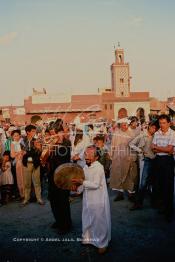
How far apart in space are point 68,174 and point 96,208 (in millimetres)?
706

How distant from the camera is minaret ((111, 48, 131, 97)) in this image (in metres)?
76.9

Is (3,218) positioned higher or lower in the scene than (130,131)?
lower

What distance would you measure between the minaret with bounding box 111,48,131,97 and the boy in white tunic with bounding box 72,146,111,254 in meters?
72.0

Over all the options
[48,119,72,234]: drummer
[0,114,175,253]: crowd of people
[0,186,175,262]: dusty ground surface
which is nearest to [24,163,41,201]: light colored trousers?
[0,114,175,253]: crowd of people

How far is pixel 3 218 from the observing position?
266 inches

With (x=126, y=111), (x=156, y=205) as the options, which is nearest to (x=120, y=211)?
(x=156, y=205)

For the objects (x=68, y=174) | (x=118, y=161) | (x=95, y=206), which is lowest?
(x=95, y=206)

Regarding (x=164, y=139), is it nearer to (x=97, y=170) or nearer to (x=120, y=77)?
(x=97, y=170)

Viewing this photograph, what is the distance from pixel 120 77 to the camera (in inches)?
3086

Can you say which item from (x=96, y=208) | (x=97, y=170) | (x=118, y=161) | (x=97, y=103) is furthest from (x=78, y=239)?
(x=97, y=103)

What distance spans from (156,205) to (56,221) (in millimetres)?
2286

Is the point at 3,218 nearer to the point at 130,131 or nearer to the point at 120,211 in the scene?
the point at 120,211

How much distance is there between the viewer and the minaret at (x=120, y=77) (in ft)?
252

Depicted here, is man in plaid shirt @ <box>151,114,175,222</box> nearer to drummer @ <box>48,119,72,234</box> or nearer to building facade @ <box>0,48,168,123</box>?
drummer @ <box>48,119,72,234</box>
